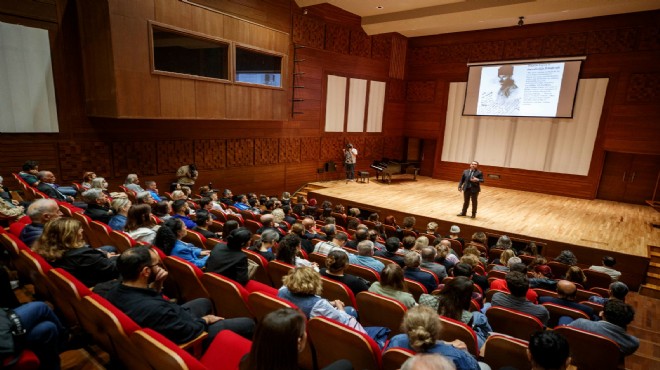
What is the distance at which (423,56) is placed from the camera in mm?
13195

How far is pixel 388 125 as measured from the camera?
13.4m

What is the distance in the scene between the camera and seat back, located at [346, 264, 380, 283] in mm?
3375

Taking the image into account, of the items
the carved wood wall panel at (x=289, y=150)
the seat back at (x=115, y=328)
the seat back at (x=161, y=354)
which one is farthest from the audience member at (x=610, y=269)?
the carved wood wall panel at (x=289, y=150)

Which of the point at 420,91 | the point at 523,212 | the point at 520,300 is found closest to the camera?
the point at 520,300

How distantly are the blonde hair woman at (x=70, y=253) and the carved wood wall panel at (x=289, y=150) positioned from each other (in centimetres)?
785

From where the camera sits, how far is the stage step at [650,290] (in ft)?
19.3

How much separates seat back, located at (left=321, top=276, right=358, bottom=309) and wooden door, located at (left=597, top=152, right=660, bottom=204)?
11.3 meters

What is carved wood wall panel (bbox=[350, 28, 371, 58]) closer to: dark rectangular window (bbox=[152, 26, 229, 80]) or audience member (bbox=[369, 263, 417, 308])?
dark rectangular window (bbox=[152, 26, 229, 80])

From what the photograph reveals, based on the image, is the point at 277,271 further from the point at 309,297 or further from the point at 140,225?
the point at 140,225

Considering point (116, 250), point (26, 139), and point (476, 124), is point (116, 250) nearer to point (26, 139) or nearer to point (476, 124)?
point (26, 139)

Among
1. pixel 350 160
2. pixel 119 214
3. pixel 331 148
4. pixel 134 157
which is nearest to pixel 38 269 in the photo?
pixel 119 214

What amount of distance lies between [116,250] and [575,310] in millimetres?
4292

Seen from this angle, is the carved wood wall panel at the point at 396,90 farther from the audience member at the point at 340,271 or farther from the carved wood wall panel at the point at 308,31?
the audience member at the point at 340,271

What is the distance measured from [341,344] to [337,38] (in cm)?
1059
